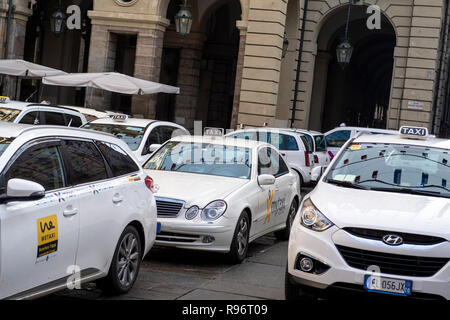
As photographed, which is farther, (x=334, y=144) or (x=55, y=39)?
(x=55, y=39)

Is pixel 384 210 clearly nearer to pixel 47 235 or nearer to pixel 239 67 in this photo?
pixel 47 235

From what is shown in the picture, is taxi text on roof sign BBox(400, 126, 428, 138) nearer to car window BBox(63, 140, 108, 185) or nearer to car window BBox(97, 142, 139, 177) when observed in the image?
car window BBox(97, 142, 139, 177)

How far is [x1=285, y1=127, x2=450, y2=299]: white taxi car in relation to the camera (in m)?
6.50

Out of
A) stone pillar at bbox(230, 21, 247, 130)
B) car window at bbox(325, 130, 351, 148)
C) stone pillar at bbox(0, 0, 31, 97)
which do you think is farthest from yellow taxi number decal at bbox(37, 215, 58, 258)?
stone pillar at bbox(0, 0, 31, 97)

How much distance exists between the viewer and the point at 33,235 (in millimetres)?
5832

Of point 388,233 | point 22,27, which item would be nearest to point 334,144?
point 22,27

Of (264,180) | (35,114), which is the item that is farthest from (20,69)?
(264,180)

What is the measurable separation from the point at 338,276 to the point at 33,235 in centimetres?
249

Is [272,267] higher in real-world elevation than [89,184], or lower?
lower

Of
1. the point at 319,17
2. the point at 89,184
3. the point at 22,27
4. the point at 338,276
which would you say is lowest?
the point at 338,276

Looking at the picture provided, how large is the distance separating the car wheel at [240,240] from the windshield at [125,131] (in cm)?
552

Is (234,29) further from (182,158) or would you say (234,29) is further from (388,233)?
(388,233)

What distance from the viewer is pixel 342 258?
21.8 feet

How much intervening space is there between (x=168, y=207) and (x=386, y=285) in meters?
3.83
